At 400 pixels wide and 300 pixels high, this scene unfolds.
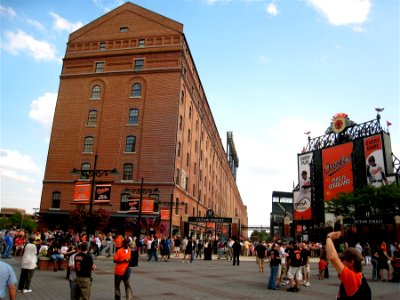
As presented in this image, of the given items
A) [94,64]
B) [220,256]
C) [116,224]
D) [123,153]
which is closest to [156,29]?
Answer: [94,64]

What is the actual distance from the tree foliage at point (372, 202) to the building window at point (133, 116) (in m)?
27.0

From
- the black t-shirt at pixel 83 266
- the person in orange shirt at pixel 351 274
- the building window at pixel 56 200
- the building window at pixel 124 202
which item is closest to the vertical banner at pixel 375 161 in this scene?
the building window at pixel 124 202

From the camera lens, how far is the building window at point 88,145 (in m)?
41.6

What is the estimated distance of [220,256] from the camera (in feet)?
108

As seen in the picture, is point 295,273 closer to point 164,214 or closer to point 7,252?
point 7,252

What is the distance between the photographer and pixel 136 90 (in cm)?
4281

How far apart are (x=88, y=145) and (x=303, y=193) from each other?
36342mm

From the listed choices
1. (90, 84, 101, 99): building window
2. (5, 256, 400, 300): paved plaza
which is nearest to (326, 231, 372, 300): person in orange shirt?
(5, 256, 400, 300): paved plaza

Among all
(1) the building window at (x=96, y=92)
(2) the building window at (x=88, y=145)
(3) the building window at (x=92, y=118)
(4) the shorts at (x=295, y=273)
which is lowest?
(4) the shorts at (x=295, y=273)

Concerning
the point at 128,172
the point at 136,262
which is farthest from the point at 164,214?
the point at 136,262

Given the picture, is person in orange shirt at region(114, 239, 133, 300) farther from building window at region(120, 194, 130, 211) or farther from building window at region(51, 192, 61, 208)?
building window at region(51, 192, 61, 208)

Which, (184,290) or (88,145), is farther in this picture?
(88,145)

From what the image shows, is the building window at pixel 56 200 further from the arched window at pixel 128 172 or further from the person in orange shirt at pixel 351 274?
the person in orange shirt at pixel 351 274

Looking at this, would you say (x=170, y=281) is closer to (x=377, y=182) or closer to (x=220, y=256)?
(x=220, y=256)
